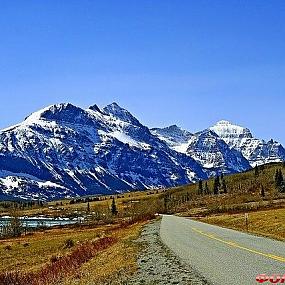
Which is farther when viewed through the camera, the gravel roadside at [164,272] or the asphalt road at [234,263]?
the gravel roadside at [164,272]

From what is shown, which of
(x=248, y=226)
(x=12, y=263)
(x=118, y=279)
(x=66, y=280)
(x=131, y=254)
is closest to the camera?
(x=118, y=279)

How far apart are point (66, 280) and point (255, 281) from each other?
9.11 meters

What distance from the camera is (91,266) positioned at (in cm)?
2831

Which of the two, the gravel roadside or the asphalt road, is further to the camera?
the gravel roadside

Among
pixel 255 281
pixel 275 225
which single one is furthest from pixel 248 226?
pixel 255 281

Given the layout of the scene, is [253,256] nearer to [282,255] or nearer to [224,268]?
[282,255]

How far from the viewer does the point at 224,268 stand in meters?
21.7

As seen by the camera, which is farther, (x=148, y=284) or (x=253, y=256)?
(x=253, y=256)

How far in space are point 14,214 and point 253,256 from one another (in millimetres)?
140640

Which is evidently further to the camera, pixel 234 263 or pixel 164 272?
pixel 234 263

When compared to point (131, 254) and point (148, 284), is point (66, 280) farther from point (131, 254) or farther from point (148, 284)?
point (131, 254)

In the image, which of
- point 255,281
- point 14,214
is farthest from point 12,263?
point 14,214

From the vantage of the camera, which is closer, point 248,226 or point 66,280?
point 66,280

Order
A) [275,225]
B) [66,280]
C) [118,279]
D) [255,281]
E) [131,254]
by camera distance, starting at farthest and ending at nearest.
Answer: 1. [275,225]
2. [131,254]
3. [66,280]
4. [118,279]
5. [255,281]
